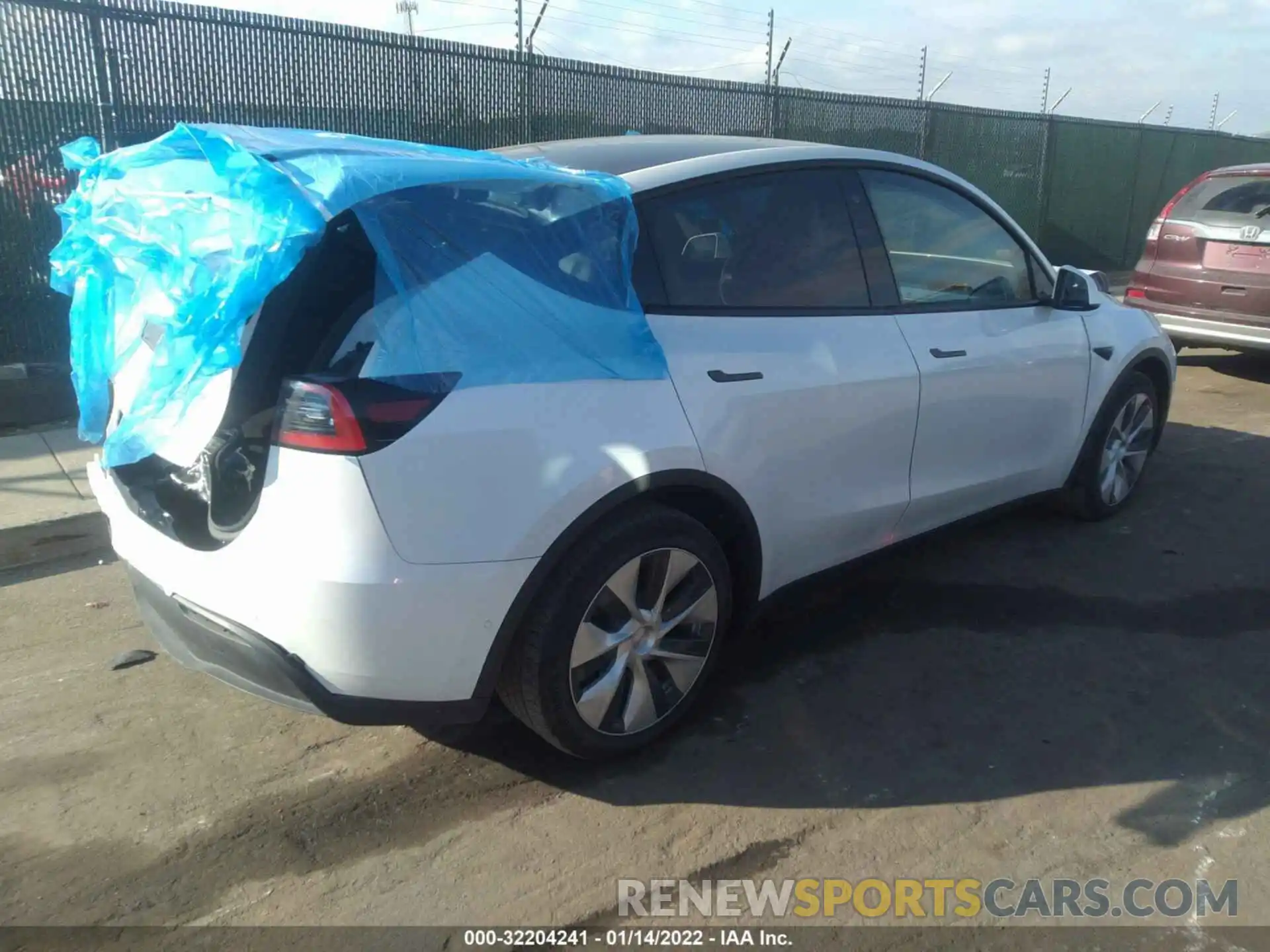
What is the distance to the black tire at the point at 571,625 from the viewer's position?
286 centimetres

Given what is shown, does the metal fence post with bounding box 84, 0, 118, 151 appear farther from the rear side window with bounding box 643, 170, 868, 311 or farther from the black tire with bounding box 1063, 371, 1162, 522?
the black tire with bounding box 1063, 371, 1162, 522

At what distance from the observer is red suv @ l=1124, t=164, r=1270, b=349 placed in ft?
26.7

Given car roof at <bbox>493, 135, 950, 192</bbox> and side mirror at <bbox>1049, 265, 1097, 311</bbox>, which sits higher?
car roof at <bbox>493, 135, 950, 192</bbox>

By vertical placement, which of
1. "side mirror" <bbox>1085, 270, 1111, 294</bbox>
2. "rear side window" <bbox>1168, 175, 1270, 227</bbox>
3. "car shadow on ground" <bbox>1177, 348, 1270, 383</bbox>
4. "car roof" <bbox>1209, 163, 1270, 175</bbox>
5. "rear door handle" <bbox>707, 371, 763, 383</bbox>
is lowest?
"car shadow on ground" <bbox>1177, 348, 1270, 383</bbox>

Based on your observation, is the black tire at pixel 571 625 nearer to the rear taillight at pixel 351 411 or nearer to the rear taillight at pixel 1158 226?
the rear taillight at pixel 351 411

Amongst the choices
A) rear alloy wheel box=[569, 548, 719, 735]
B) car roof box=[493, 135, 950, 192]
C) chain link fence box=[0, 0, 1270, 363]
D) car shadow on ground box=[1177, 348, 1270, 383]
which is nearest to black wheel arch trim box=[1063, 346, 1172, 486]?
car roof box=[493, 135, 950, 192]

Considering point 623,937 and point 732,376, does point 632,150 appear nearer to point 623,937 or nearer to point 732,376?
point 732,376

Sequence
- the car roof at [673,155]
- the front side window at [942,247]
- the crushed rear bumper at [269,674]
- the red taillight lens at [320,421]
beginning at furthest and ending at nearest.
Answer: the front side window at [942,247]
the car roof at [673,155]
the crushed rear bumper at [269,674]
the red taillight lens at [320,421]

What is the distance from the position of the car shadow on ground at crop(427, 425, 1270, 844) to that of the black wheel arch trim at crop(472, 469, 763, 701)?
45cm

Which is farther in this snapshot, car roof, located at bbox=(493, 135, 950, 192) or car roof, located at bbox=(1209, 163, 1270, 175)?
car roof, located at bbox=(1209, 163, 1270, 175)

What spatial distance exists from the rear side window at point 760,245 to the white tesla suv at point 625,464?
0.03 feet

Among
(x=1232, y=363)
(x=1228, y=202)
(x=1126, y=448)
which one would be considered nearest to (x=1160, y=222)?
(x=1228, y=202)

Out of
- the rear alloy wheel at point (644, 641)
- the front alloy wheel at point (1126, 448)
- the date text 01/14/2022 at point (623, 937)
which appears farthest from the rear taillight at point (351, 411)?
the front alloy wheel at point (1126, 448)

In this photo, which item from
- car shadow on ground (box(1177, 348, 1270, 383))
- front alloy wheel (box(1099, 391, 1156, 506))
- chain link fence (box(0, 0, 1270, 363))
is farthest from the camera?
car shadow on ground (box(1177, 348, 1270, 383))
